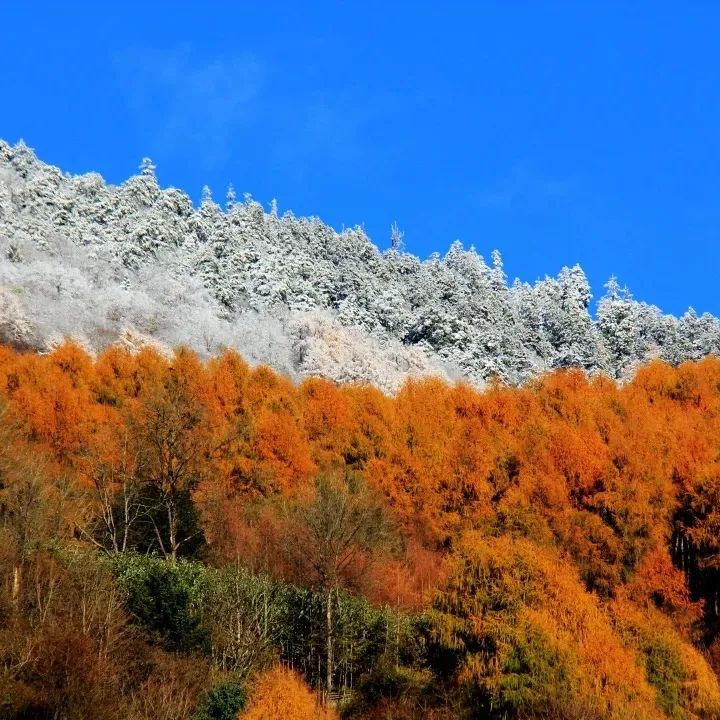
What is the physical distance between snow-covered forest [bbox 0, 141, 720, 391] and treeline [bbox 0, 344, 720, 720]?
2449 centimetres

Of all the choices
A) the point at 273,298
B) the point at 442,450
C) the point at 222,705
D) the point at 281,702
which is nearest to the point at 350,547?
the point at 281,702

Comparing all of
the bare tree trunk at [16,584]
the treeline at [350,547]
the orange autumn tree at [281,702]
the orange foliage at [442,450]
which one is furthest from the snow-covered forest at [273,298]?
the orange autumn tree at [281,702]

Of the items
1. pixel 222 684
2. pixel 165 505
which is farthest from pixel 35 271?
pixel 222 684

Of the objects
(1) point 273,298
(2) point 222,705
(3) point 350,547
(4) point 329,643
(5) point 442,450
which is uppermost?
(1) point 273,298

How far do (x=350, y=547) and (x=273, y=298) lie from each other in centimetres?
6741

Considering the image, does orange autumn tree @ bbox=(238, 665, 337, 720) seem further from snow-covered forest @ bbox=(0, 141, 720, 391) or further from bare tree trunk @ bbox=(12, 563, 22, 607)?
snow-covered forest @ bbox=(0, 141, 720, 391)

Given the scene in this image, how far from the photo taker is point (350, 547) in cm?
3894

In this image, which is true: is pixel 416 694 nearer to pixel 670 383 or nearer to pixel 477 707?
pixel 477 707

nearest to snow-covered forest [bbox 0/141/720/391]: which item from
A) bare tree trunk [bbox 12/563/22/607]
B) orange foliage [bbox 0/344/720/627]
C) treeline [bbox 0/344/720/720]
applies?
orange foliage [bbox 0/344/720/627]

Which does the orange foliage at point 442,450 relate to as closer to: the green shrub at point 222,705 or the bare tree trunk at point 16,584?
the bare tree trunk at point 16,584

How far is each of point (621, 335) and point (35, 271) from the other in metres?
70.2

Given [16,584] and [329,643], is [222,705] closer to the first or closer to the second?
[329,643]

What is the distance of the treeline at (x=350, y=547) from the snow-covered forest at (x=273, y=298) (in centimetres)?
2449

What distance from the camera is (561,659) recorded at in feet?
85.9
